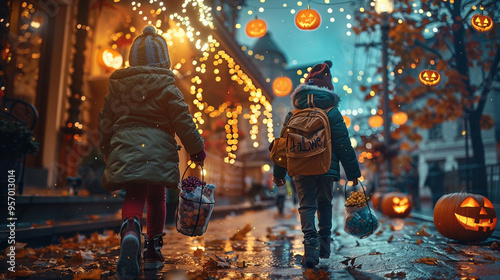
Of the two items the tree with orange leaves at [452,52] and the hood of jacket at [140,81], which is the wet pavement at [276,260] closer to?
the hood of jacket at [140,81]

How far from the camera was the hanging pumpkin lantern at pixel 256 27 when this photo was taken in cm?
703

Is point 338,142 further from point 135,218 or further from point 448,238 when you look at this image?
point 448,238

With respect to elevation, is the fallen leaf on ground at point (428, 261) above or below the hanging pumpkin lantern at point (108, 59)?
below

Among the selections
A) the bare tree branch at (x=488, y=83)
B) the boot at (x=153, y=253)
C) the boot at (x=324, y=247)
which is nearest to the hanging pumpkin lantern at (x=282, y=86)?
the bare tree branch at (x=488, y=83)

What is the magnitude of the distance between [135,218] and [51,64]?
6.96 metres

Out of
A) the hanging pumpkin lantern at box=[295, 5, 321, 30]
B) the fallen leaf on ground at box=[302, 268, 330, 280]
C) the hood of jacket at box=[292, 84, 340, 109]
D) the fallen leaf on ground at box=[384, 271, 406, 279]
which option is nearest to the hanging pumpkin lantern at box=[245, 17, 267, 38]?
the hanging pumpkin lantern at box=[295, 5, 321, 30]

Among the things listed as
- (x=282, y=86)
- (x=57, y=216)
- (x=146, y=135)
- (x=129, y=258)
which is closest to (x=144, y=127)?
(x=146, y=135)

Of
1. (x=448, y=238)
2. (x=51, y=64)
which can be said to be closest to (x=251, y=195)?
(x=51, y=64)

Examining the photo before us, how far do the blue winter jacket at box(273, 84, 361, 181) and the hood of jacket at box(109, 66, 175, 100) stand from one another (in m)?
1.33

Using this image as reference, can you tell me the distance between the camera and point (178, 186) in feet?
10.6

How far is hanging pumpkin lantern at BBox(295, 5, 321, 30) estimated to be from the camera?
19.7ft

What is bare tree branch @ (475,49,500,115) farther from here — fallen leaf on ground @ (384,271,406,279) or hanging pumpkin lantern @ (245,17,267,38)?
fallen leaf on ground @ (384,271,406,279)

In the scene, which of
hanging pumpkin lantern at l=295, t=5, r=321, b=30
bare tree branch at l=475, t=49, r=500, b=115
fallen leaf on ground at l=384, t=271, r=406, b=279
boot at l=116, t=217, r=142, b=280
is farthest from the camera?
bare tree branch at l=475, t=49, r=500, b=115

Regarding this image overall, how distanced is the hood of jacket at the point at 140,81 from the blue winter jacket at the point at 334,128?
133 centimetres
